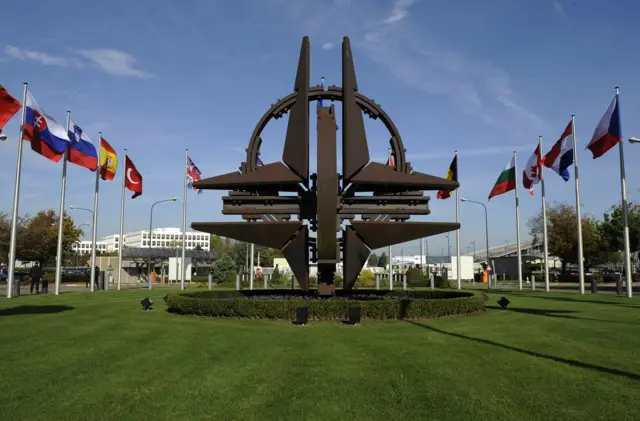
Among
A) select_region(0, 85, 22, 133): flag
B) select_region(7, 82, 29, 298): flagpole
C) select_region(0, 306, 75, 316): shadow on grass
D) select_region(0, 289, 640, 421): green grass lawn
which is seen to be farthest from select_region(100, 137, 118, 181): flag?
select_region(0, 289, 640, 421): green grass lawn

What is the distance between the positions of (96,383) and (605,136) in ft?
93.3

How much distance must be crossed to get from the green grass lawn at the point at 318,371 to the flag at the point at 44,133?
1468 centimetres

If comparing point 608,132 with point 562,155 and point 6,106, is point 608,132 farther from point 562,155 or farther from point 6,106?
point 6,106

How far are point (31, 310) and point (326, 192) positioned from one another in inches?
558

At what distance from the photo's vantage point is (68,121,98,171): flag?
3170cm

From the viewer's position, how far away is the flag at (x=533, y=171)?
117 ft

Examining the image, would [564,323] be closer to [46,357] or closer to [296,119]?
[296,119]

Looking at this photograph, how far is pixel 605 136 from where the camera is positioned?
2728 cm

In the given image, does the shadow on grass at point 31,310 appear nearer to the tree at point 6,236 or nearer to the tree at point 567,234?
the tree at point 6,236

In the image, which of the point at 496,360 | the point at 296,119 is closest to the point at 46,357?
the point at 496,360

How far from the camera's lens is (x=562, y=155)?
31.9 meters

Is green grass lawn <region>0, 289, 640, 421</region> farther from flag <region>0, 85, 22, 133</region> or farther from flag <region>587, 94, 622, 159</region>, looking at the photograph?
flag <region>587, 94, 622, 159</region>

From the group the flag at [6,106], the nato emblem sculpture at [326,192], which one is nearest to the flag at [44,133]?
the flag at [6,106]

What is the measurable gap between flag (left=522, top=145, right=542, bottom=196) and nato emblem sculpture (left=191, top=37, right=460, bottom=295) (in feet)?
57.5
